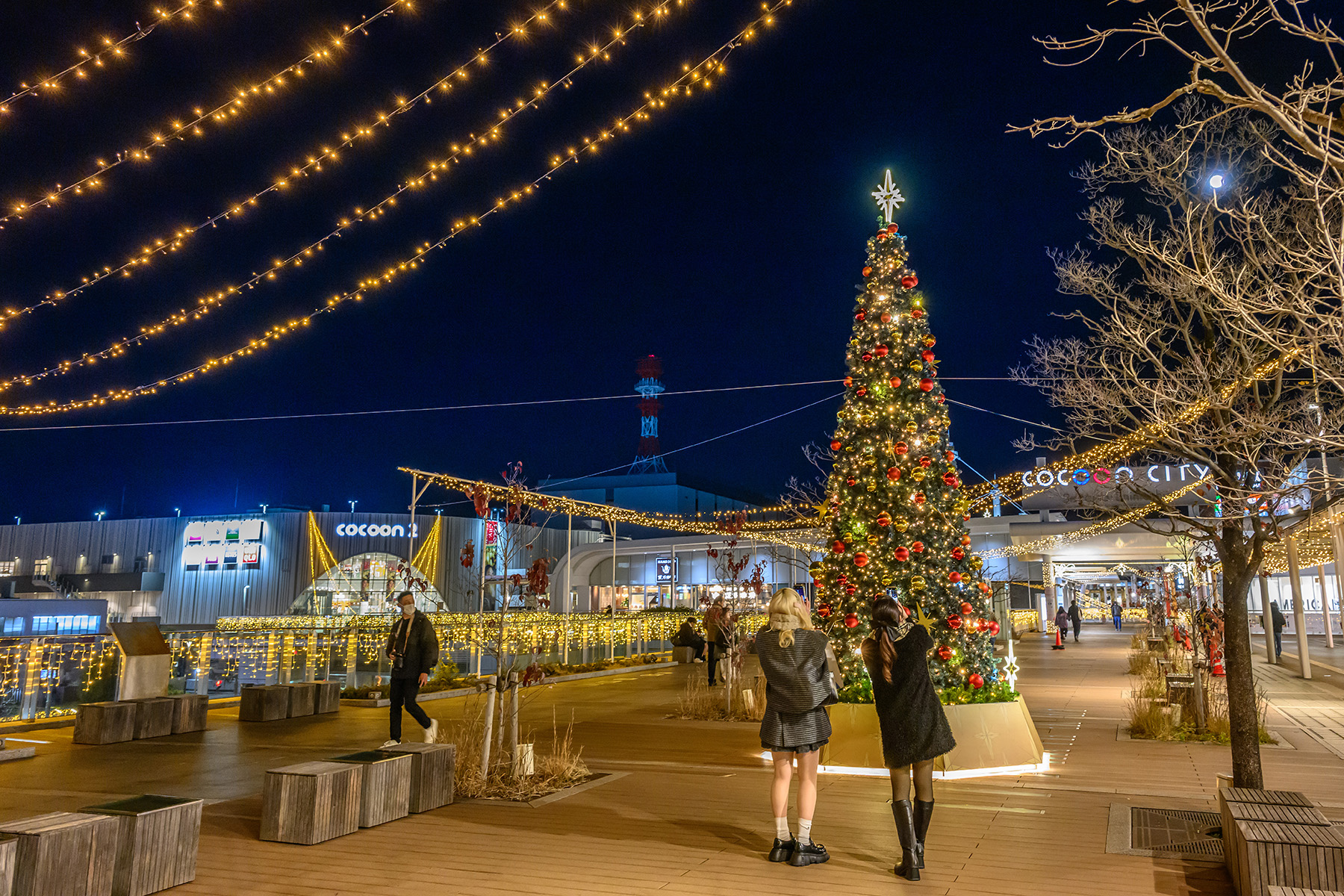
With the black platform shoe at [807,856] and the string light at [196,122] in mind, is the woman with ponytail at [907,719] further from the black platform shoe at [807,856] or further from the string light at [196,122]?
the string light at [196,122]

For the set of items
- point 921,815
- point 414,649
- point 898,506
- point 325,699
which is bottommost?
point 325,699

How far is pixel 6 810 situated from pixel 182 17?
654 cm

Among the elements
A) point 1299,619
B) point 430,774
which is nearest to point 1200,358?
point 430,774

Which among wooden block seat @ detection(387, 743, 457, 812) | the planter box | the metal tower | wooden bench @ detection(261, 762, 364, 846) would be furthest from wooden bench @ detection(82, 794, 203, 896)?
the metal tower

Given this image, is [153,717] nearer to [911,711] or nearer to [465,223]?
[465,223]

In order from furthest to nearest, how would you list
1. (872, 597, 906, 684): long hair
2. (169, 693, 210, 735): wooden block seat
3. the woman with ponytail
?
1. (169, 693, 210, 735): wooden block seat
2. (872, 597, 906, 684): long hair
3. the woman with ponytail

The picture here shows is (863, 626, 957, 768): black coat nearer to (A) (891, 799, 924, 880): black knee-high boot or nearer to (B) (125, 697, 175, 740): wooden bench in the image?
(A) (891, 799, 924, 880): black knee-high boot

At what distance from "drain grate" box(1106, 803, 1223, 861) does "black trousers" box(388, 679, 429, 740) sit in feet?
20.0

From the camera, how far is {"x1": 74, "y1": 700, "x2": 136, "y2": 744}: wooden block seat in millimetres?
10070

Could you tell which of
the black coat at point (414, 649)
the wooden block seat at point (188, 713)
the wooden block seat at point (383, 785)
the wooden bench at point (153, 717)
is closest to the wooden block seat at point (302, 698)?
the wooden block seat at point (188, 713)

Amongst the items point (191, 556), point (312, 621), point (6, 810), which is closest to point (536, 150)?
point (6, 810)

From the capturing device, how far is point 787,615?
17.9ft

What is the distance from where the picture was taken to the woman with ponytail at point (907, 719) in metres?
5.16

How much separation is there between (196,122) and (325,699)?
8084mm
